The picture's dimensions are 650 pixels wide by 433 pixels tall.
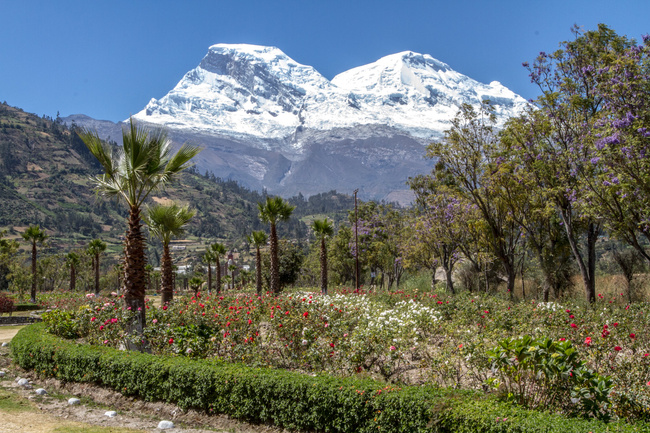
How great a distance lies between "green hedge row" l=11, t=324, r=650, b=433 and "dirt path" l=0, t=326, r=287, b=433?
18cm

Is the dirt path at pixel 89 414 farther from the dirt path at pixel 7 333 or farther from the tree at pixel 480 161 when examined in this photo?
the tree at pixel 480 161

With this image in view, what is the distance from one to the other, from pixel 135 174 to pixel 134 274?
2.62 meters

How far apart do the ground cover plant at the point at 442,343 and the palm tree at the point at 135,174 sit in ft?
2.65

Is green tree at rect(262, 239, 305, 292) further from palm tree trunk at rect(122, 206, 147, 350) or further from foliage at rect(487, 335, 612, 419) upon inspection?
foliage at rect(487, 335, 612, 419)

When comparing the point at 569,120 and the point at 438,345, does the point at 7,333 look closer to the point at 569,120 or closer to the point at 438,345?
the point at 438,345

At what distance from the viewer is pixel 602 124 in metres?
14.9

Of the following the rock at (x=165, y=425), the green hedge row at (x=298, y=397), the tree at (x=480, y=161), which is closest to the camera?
the green hedge row at (x=298, y=397)

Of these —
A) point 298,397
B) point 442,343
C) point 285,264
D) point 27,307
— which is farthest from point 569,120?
point 27,307

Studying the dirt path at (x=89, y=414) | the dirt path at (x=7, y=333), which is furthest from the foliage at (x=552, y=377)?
the dirt path at (x=7, y=333)

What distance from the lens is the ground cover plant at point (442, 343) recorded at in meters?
6.95

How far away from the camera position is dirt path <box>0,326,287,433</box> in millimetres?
8375

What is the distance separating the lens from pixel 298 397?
26.8 ft

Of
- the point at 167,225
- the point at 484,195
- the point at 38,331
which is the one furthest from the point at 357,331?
the point at 484,195

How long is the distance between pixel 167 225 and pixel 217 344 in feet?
32.6
